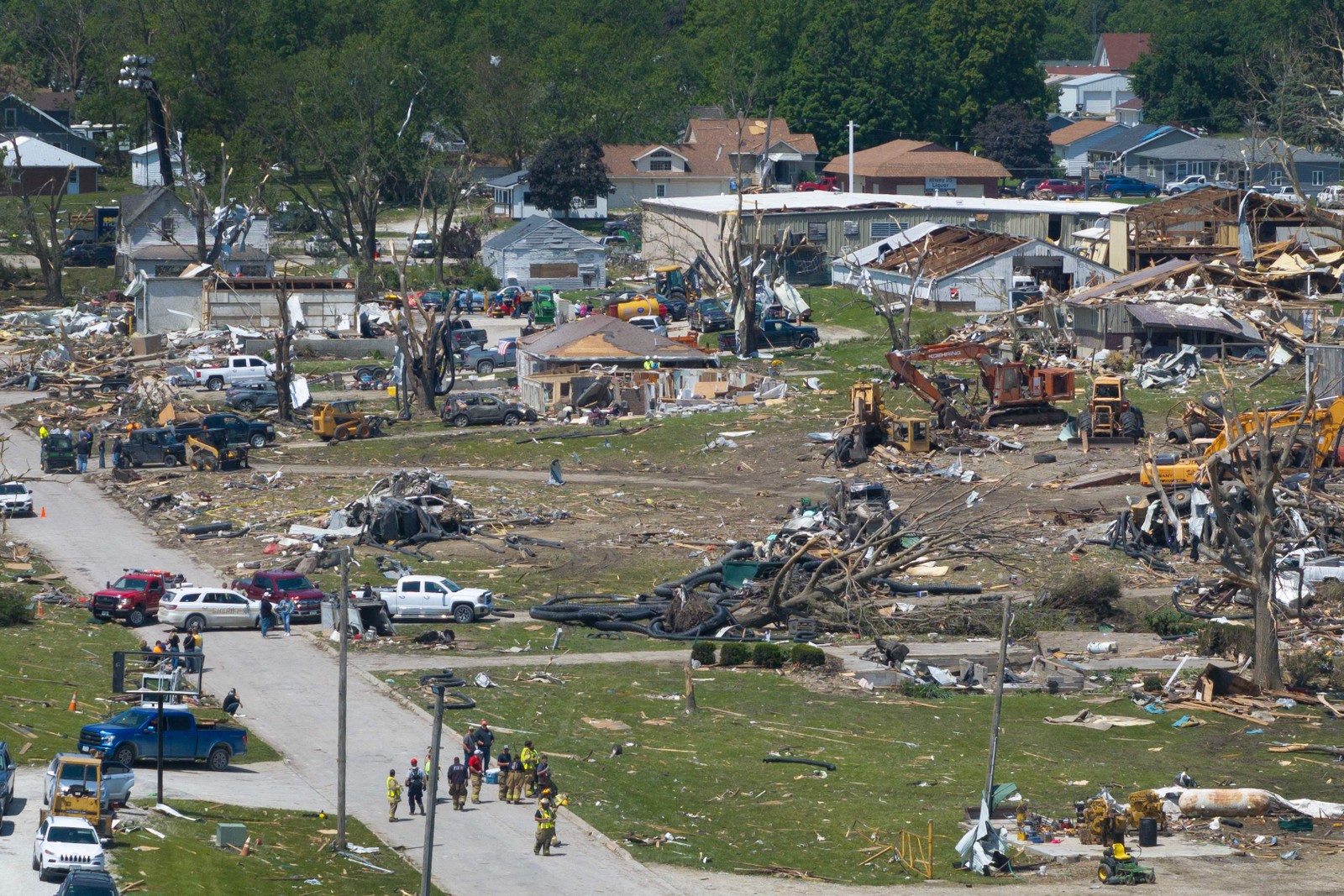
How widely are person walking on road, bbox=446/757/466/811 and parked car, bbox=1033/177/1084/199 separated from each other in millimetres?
87014

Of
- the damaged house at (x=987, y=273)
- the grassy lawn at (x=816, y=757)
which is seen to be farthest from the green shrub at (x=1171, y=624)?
the damaged house at (x=987, y=273)

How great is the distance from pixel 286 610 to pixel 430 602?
2.91 m

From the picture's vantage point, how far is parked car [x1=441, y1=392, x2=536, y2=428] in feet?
190

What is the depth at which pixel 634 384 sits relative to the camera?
5903 centimetres

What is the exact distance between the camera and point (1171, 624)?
1436 inches

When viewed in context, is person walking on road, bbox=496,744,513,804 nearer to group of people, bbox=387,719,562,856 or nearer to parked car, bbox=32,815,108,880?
group of people, bbox=387,719,562,856

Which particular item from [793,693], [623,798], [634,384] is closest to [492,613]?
[793,693]

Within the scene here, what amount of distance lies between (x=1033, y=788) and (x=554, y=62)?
325ft

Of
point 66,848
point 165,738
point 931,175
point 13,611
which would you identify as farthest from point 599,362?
point 931,175

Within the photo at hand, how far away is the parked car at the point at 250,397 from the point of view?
196 feet

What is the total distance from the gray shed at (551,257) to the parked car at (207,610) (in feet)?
164

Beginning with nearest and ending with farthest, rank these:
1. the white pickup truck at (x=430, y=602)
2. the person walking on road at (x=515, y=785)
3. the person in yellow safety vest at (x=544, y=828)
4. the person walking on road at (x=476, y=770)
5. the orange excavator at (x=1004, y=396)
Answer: the person in yellow safety vest at (x=544, y=828), the person walking on road at (x=515, y=785), the person walking on road at (x=476, y=770), the white pickup truck at (x=430, y=602), the orange excavator at (x=1004, y=396)

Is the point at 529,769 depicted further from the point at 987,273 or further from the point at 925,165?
the point at 925,165

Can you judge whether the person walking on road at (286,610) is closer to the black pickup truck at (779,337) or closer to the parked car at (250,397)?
the parked car at (250,397)
